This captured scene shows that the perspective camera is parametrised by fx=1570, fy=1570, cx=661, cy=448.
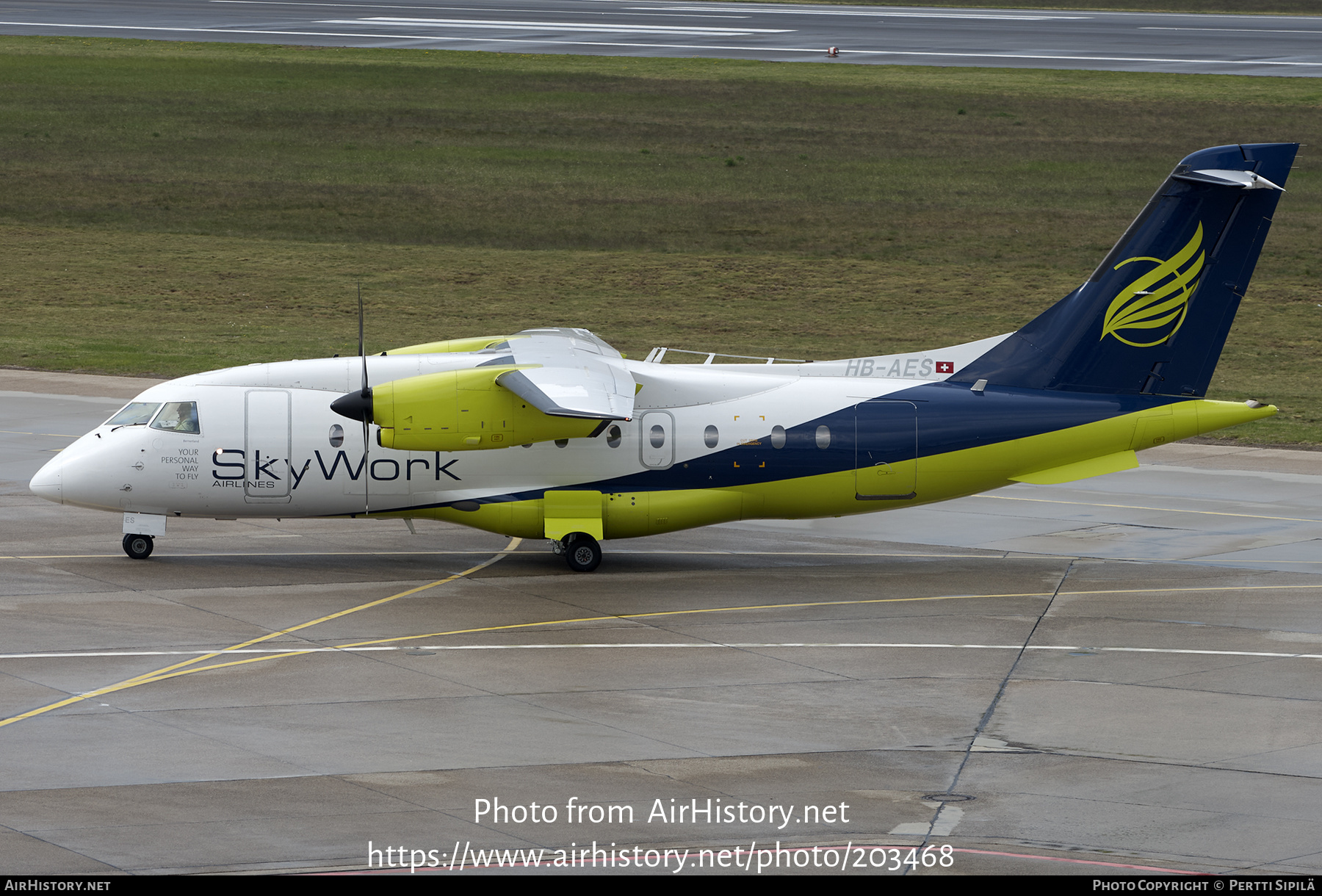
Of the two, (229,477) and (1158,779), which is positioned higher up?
(229,477)

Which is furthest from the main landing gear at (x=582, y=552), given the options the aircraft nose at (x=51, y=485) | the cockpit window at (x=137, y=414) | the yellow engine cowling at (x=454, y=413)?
the aircraft nose at (x=51, y=485)

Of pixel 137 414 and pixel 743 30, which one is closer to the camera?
pixel 137 414

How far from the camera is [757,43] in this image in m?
93.5

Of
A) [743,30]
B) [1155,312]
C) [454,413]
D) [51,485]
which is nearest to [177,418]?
[51,485]

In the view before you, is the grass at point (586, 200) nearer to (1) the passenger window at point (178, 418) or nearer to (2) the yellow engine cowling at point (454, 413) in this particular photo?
(1) the passenger window at point (178, 418)

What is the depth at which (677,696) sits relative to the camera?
2061cm

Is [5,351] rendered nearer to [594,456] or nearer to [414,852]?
[594,456]

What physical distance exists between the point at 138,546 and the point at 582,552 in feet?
25.5

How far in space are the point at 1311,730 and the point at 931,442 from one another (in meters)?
8.84

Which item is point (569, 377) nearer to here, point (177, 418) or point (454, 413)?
point (454, 413)

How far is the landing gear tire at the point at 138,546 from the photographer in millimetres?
27328

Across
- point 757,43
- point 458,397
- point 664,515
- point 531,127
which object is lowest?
point 664,515

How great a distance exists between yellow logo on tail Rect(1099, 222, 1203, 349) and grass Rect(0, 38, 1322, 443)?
12.6 meters

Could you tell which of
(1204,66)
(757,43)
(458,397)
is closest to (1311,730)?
(458,397)
